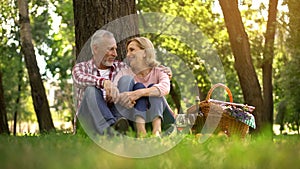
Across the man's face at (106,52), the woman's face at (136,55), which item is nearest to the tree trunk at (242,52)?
the woman's face at (136,55)

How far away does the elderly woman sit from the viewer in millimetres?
5738

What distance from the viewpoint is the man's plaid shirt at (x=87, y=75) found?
6198 millimetres

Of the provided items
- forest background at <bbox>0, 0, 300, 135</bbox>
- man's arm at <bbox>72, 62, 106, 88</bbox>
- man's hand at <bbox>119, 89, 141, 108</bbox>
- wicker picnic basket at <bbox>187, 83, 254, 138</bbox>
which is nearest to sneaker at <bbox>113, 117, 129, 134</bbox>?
man's hand at <bbox>119, 89, 141, 108</bbox>

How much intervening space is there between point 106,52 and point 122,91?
87 centimetres

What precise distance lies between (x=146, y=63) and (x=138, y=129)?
3.92ft

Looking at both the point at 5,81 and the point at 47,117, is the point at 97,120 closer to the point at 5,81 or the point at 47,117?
the point at 47,117

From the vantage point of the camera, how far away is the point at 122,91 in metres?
5.96

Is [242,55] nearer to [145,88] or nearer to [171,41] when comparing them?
[145,88]

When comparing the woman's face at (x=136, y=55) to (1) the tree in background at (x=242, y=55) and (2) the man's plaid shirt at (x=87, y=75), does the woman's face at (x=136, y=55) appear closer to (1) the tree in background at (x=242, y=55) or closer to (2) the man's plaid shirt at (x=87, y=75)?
(2) the man's plaid shirt at (x=87, y=75)

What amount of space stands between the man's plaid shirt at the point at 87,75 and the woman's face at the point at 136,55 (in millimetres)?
177

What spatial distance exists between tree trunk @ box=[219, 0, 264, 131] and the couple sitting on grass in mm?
7232

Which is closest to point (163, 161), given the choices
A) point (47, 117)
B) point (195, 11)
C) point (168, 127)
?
point (168, 127)

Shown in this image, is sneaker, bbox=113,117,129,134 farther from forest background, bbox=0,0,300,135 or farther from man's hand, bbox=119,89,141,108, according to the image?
forest background, bbox=0,0,300,135

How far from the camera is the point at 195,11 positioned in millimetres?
28453
